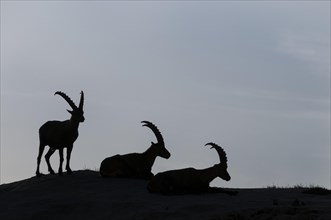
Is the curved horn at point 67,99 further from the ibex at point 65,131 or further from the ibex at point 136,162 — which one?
the ibex at point 136,162

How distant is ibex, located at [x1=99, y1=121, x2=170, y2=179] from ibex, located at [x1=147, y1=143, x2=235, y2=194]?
3.51 m

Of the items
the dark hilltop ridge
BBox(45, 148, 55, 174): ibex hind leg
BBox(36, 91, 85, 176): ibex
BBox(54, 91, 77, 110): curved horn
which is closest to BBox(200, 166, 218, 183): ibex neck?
the dark hilltop ridge

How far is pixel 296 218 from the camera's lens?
17.1m

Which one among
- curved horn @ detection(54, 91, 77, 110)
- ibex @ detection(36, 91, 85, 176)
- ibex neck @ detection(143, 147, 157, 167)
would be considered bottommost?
ibex neck @ detection(143, 147, 157, 167)

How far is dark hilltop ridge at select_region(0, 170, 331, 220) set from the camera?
18.6m

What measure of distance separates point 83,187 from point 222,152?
14.8ft

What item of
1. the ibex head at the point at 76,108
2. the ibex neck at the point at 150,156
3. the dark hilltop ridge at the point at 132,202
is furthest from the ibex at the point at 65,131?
the ibex neck at the point at 150,156

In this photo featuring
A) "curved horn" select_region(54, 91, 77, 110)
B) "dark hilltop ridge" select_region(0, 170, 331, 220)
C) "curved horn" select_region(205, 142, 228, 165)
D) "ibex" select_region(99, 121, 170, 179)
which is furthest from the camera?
"curved horn" select_region(54, 91, 77, 110)

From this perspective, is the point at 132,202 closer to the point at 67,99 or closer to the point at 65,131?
the point at 65,131

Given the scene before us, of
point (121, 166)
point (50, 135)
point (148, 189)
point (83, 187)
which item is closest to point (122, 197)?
point (148, 189)

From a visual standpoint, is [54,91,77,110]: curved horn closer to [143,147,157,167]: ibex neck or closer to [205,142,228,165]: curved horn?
[143,147,157,167]: ibex neck

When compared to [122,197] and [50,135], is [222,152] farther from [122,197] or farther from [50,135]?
[50,135]

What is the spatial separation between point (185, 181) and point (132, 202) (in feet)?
8.32

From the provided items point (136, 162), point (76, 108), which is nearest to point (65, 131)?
point (76, 108)
